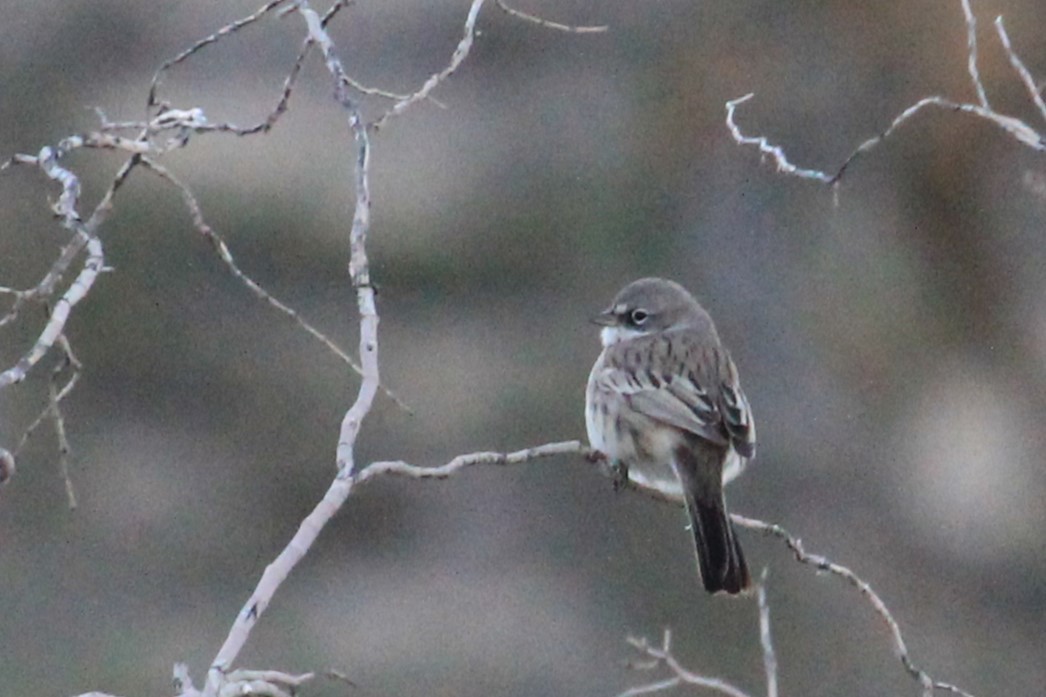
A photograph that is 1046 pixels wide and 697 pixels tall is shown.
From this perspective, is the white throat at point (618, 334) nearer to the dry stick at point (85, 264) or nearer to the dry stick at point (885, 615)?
the dry stick at point (885, 615)

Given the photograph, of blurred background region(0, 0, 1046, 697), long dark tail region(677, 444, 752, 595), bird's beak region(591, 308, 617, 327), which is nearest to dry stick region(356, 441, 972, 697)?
long dark tail region(677, 444, 752, 595)

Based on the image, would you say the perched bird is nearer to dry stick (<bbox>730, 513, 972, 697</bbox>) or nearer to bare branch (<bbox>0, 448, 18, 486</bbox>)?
dry stick (<bbox>730, 513, 972, 697</bbox>)

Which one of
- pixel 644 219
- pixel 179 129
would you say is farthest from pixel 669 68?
pixel 179 129

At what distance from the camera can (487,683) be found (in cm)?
1352

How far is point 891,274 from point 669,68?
2.34 m

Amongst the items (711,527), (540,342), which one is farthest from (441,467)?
(540,342)

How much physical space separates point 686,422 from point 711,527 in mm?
482

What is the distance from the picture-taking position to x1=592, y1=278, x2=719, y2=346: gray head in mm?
7777

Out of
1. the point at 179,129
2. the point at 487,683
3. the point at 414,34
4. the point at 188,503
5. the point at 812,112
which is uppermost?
the point at 414,34

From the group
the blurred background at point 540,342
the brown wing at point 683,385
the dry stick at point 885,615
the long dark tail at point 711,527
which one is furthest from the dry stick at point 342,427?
the blurred background at point 540,342

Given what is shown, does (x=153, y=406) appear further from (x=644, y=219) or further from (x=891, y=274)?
(x=891, y=274)

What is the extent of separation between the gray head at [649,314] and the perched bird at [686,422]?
70 mm

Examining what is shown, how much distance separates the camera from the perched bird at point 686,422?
6.49 meters

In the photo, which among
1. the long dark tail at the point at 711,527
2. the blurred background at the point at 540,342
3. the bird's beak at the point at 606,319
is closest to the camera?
the long dark tail at the point at 711,527
